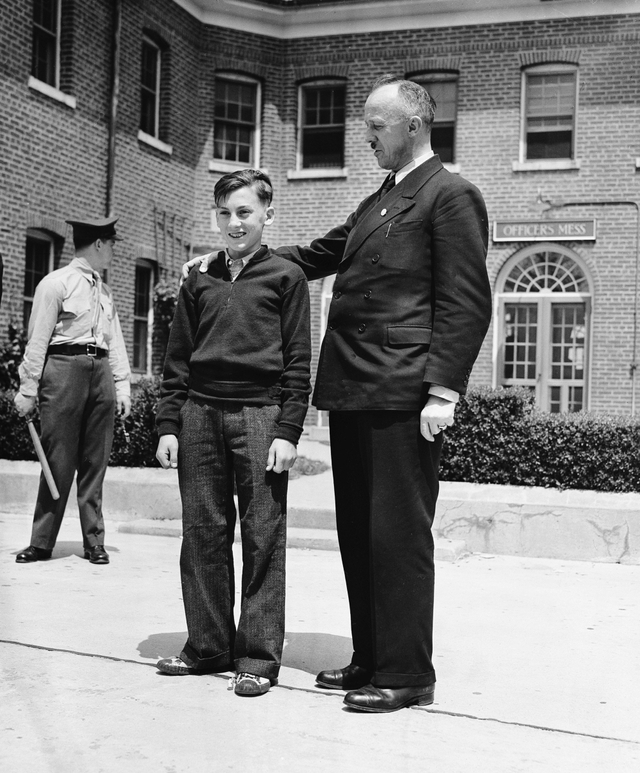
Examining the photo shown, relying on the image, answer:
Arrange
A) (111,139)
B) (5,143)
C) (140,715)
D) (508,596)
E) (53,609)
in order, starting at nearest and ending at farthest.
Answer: (140,715) < (53,609) < (508,596) < (5,143) < (111,139)

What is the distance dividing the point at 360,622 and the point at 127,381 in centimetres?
358

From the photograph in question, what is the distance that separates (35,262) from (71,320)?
847cm

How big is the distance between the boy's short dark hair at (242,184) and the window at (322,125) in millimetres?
15511

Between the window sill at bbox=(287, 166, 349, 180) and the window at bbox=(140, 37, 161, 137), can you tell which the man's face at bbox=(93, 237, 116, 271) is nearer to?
the window at bbox=(140, 37, 161, 137)

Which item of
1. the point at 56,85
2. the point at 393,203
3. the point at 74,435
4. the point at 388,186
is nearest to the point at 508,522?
the point at 74,435

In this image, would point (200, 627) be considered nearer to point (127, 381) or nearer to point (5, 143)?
point (127, 381)

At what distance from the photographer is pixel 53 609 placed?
5352mm

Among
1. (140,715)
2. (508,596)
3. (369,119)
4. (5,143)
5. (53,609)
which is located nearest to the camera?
(140,715)

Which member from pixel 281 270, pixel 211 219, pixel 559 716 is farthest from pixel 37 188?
pixel 559 716

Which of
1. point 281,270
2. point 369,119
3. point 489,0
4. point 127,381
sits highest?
point 489,0

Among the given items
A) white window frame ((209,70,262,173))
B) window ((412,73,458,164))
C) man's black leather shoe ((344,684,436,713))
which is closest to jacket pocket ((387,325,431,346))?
man's black leather shoe ((344,684,436,713))

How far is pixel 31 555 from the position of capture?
22.3 feet

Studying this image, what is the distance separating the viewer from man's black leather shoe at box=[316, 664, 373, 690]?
4.06 m

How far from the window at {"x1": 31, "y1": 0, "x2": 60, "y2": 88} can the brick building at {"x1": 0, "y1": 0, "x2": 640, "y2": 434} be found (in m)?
0.73
